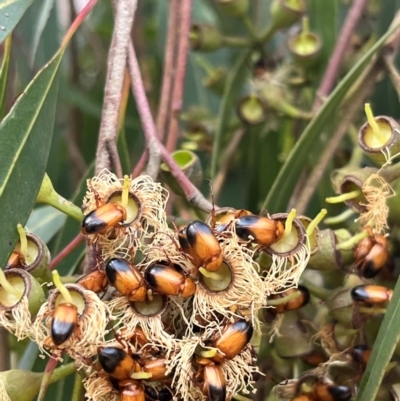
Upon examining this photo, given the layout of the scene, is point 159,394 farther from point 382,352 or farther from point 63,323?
point 382,352

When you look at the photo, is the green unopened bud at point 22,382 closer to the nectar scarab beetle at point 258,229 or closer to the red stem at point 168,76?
the nectar scarab beetle at point 258,229

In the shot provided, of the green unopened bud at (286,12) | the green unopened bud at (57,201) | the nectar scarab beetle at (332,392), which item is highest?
the green unopened bud at (286,12)

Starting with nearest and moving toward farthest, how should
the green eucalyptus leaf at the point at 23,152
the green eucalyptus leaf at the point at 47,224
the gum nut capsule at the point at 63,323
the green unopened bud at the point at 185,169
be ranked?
1. the gum nut capsule at the point at 63,323
2. the green eucalyptus leaf at the point at 23,152
3. the green unopened bud at the point at 185,169
4. the green eucalyptus leaf at the point at 47,224

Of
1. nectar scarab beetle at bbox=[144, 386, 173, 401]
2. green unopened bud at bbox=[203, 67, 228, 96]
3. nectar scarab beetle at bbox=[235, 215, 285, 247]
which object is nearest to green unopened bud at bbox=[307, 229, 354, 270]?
nectar scarab beetle at bbox=[235, 215, 285, 247]

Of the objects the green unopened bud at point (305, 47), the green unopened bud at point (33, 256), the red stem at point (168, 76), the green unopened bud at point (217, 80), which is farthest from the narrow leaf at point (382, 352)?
the green unopened bud at point (217, 80)

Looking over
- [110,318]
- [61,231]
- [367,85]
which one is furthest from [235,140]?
[110,318]

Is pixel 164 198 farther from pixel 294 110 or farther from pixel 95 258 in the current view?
pixel 294 110
